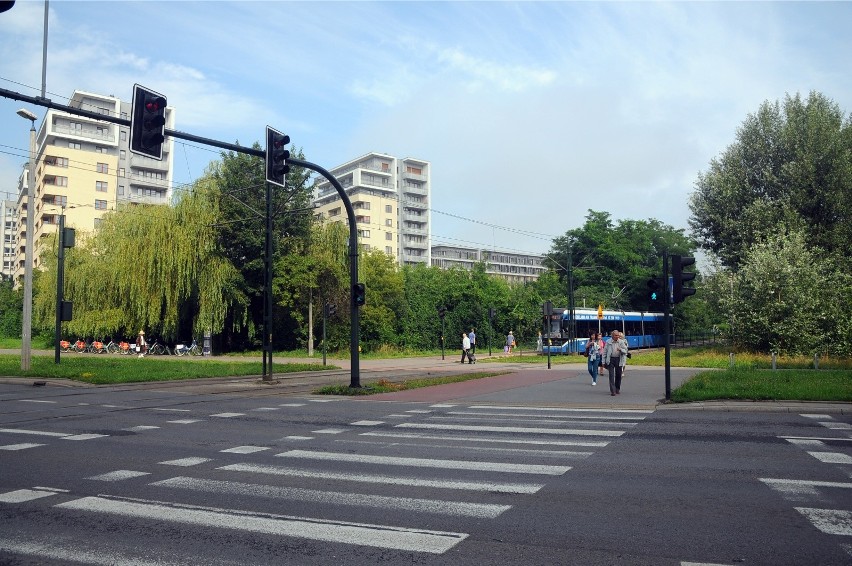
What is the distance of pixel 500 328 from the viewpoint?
58562 millimetres

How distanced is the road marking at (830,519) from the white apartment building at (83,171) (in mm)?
80206

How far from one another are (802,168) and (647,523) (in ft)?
132

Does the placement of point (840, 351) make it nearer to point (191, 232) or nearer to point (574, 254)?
point (191, 232)

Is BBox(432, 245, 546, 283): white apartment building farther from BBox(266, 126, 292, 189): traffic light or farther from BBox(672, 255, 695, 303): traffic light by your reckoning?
BBox(266, 126, 292, 189): traffic light

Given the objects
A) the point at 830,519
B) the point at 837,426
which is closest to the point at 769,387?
the point at 837,426

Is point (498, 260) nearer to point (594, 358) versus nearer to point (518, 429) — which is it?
point (594, 358)

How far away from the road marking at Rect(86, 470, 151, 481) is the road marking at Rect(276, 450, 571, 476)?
186 centimetres

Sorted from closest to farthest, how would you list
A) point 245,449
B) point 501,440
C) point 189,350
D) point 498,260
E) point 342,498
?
point 342,498 < point 245,449 < point 501,440 < point 189,350 < point 498,260

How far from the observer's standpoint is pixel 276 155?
50.4 ft

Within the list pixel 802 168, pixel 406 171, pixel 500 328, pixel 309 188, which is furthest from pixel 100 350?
pixel 406 171

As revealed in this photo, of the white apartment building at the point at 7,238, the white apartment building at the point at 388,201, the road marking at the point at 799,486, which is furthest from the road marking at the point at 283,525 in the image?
the white apartment building at the point at 7,238

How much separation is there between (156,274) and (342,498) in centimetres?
3591

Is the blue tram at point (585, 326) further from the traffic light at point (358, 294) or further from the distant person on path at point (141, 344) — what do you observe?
the traffic light at point (358, 294)

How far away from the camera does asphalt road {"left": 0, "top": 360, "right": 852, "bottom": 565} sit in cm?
502
